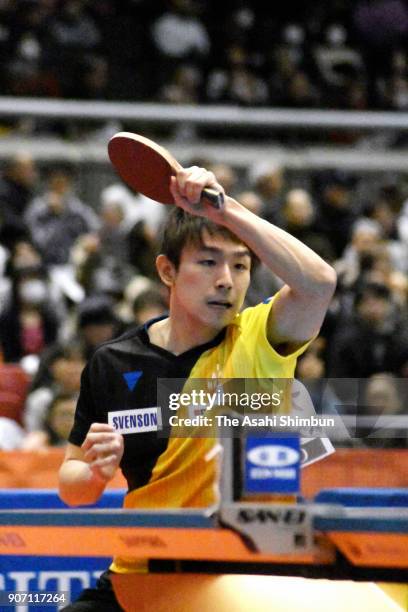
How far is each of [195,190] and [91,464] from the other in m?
0.77

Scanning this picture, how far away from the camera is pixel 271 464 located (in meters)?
3.04

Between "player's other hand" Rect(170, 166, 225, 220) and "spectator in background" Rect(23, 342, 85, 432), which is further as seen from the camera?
"spectator in background" Rect(23, 342, 85, 432)

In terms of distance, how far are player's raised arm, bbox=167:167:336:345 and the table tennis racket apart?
0.12 m

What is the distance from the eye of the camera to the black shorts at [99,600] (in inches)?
133

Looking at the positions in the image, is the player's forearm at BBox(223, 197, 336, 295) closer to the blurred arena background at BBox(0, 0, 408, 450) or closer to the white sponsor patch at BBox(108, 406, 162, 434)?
the white sponsor patch at BBox(108, 406, 162, 434)

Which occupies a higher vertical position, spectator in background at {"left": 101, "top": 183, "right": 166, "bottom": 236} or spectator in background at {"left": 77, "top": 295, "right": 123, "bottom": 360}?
spectator in background at {"left": 101, "top": 183, "right": 166, "bottom": 236}

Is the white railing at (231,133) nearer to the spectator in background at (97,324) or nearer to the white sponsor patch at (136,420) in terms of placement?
the spectator in background at (97,324)

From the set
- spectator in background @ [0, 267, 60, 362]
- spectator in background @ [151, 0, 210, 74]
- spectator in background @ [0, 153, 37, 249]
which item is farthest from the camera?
spectator in background @ [151, 0, 210, 74]

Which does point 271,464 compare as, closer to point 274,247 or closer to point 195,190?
point 274,247

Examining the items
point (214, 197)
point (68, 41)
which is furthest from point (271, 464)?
point (68, 41)

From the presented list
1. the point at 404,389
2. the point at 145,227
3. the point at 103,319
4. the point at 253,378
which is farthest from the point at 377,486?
the point at 145,227

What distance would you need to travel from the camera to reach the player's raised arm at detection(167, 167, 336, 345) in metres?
3.17

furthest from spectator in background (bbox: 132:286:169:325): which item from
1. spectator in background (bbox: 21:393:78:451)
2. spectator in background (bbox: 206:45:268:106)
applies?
spectator in background (bbox: 206:45:268:106)

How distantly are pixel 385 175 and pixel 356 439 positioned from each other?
982 centimetres
